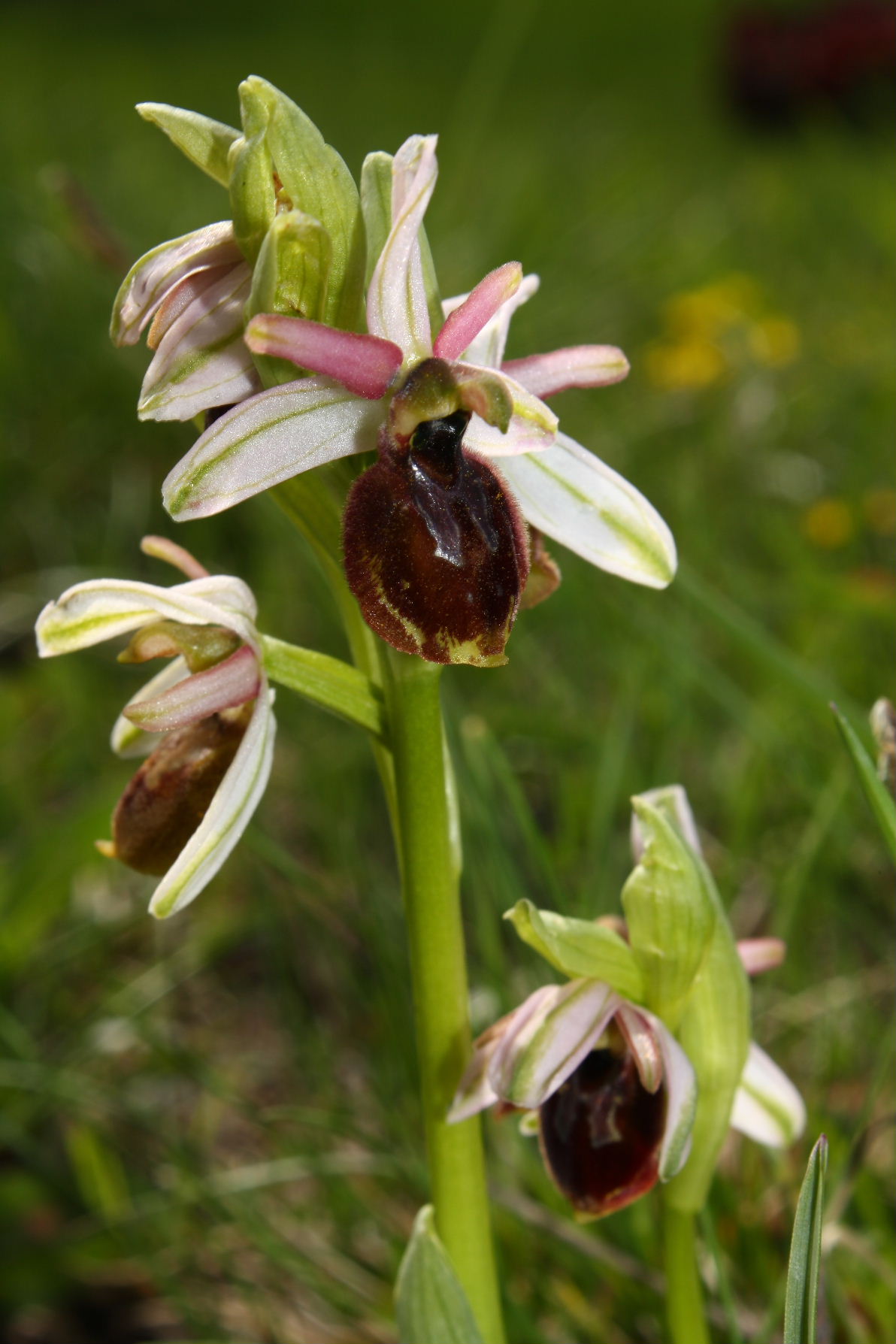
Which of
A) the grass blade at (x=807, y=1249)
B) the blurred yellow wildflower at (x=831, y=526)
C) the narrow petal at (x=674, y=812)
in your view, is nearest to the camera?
the grass blade at (x=807, y=1249)

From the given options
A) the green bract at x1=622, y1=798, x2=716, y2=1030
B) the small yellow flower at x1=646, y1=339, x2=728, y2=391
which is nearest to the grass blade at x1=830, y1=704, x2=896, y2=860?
the green bract at x1=622, y1=798, x2=716, y2=1030

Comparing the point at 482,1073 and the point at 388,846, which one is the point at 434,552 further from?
the point at 388,846

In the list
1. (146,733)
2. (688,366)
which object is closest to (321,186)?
(146,733)

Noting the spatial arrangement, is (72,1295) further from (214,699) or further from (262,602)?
(262,602)

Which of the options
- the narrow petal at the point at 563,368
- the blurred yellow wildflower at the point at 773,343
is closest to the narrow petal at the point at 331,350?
the narrow petal at the point at 563,368

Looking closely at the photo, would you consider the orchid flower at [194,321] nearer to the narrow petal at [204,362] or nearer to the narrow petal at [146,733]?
the narrow petal at [204,362]

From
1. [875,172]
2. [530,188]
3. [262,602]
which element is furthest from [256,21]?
[262,602]

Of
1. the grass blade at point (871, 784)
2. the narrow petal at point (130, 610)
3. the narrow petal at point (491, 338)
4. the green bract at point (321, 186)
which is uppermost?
the green bract at point (321, 186)
